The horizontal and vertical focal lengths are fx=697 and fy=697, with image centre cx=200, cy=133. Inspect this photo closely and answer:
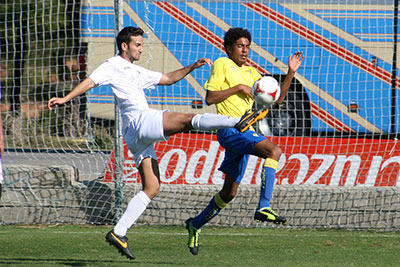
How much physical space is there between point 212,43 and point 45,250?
6.22 metres

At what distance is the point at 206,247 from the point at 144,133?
1.77 meters

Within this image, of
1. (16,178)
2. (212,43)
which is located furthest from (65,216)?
(212,43)

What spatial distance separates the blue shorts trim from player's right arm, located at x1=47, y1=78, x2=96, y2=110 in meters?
1.36

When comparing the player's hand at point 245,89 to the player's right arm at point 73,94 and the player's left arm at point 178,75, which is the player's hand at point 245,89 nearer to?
the player's left arm at point 178,75

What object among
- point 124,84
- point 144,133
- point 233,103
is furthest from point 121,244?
point 233,103

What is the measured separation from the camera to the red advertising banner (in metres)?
9.15

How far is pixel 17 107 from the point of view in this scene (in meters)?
13.3

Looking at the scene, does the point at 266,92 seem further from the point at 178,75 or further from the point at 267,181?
the point at 178,75

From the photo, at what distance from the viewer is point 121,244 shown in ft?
18.6

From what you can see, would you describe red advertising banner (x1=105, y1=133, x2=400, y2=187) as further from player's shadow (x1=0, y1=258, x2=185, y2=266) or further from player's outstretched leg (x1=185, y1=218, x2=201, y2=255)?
player's shadow (x1=0, y1=258, x2=185, y2=266)

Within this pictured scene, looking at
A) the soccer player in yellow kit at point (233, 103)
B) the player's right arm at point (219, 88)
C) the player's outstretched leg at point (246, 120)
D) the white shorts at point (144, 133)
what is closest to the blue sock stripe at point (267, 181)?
the soccer player in yellow kit at point (233, 103)

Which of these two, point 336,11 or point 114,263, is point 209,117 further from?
point 336,11

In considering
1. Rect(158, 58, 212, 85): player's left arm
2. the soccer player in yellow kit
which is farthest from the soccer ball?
Rect(158, 58, 212, 85): player's left arm

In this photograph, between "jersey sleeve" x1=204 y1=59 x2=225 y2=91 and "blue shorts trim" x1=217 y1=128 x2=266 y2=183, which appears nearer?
"blue shorts trim" x1=217 y1=128 x2=266 y2=183
